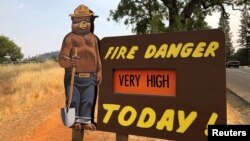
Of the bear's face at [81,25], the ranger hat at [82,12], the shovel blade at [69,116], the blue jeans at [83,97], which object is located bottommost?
the shovel blade at [69,116]

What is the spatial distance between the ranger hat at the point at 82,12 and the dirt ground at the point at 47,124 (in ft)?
9.93

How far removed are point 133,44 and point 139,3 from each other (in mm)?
27315

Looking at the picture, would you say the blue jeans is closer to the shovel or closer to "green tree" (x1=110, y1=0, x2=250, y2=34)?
the shovel

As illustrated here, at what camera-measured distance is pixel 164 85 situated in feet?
16.2

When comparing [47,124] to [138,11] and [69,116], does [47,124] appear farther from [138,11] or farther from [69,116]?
[138,11]

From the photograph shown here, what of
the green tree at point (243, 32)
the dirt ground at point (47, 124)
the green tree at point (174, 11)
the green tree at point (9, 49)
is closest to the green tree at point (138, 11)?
the green tree at point (174, 11)

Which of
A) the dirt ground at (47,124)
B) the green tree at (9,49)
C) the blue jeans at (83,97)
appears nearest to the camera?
the blue jeans at (83,97)

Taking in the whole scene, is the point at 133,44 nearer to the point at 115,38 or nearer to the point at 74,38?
the point at 115,38

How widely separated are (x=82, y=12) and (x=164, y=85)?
1959mm

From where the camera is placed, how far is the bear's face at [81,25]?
6.07 meters

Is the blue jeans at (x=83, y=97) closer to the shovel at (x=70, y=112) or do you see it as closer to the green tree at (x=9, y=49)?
the shovel at (x=70, y=112)

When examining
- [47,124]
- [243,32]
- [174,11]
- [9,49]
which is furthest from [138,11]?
[243,32]

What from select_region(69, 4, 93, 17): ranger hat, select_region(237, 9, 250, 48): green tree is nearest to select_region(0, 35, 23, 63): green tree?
select_region(237, 9, 250, 48): green tree

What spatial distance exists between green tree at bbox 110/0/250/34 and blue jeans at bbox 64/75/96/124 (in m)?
21.4
